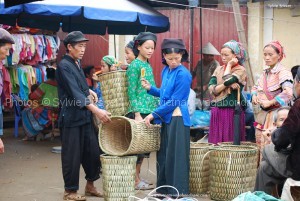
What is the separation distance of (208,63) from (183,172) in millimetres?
4824

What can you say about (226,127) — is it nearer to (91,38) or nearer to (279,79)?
(279,79)

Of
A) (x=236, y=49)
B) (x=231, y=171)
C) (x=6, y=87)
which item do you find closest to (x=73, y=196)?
(x=231, y=171)

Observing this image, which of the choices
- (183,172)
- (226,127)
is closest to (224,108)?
(226,127)

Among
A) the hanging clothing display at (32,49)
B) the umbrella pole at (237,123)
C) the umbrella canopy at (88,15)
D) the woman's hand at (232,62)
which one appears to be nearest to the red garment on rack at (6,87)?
the hanging clothing display at (32,49)

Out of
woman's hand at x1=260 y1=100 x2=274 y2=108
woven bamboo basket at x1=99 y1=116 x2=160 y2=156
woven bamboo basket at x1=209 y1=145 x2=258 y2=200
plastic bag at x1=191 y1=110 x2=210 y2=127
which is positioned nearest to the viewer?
woven bamboo basket at x1=99 y1=116 x2=160 y2=156

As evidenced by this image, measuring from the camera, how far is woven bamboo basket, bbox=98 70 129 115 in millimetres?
6012

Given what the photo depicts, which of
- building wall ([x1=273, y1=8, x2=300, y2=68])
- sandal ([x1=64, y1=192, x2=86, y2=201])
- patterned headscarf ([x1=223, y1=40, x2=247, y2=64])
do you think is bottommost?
sandal ([x1=64, y1=192, x2=86, y2=201])

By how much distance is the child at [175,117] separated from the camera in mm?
5664

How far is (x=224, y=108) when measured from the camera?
679 cm

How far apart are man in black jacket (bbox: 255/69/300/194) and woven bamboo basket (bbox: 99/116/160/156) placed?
130 cm

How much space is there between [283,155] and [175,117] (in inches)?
52.8

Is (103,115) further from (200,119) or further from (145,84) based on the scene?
(200,119)

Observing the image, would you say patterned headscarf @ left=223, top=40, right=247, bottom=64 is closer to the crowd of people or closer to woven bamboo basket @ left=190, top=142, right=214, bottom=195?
the crowd of people

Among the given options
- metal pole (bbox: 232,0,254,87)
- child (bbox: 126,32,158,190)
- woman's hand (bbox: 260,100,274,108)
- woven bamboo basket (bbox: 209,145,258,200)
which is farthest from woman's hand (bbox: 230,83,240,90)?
metal pole (bbox: 232,0,254,87)
